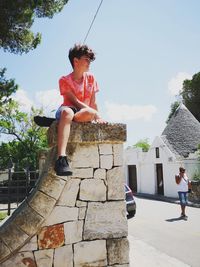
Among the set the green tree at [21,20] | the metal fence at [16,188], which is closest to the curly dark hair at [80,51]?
the metal fence at [16,188]

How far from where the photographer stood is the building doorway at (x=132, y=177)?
90.5ft

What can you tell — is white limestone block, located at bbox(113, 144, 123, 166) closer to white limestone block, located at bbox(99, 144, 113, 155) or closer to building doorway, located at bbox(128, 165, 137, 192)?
white limestone block, located at bbox(99, 144, 113, 155)

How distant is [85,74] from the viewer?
3346 mm

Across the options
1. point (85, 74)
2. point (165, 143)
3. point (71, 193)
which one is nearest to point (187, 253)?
point (71, 193)

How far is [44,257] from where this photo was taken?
2787 millimetres

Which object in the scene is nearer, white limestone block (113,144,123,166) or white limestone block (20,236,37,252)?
white limestone block (20,236,37,252)

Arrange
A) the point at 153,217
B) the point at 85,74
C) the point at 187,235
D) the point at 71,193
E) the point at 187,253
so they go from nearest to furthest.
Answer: the point at 71,193 → the point at 85,74 → the point at 187,253 → the point at 187,235 → the point at 153,217

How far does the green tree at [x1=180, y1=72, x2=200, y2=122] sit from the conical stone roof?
11.1 meters

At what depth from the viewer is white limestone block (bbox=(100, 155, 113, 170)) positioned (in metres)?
3.11

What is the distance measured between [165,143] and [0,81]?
50.5 feet

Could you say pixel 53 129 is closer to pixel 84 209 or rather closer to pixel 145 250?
pixel 84 209

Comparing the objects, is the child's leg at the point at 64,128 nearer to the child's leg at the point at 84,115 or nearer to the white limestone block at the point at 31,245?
the child's leg at the point at 84,115

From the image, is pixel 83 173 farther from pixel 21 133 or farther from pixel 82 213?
pixel 21 133

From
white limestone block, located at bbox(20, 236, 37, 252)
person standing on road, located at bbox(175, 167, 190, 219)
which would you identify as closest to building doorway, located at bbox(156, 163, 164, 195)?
person standing on road, located at bbox(175, 167, 190, 219)
